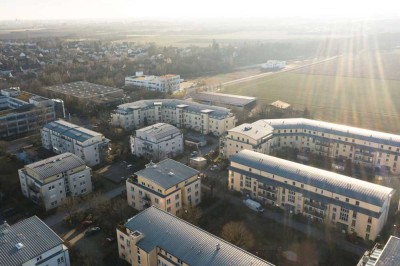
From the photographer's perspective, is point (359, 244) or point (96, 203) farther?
point (96, 203)

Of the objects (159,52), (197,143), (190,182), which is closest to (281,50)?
(159,52)

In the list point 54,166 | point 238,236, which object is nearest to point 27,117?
point 54,166

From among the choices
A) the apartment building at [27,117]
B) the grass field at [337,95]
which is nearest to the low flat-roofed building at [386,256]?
the grass field at [337,95]

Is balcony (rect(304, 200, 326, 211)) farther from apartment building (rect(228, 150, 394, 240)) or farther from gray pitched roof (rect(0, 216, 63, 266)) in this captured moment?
gray pitched roof (rect(0, 216, 63, 266))

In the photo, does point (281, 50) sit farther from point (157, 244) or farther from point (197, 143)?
point (157, 244)

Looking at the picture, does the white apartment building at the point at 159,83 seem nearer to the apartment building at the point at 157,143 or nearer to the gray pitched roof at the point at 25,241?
the apartment building at the point at 157,143

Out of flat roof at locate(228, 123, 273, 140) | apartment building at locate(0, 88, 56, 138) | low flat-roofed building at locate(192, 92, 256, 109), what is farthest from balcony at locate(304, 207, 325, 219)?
Result: apartment building at locate(0, 88, 56, 138)

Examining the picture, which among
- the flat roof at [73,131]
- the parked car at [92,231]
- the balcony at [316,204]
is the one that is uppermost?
the flat roof at [73,131]
